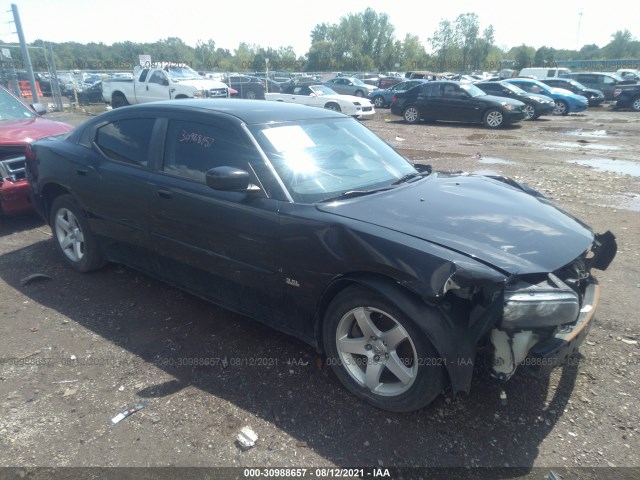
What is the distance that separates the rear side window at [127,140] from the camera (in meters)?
3.88

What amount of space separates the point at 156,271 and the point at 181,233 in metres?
0.60

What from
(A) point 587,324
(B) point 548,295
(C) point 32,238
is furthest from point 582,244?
(C) point 32,238

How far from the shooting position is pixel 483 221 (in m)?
2.82

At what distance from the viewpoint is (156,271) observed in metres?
3.91

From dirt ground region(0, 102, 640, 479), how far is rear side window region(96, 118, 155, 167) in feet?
4.09

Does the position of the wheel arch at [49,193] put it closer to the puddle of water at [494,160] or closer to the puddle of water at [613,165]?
the puddle of water at [494,160]

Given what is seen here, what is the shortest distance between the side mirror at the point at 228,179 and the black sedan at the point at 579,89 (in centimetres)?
2535

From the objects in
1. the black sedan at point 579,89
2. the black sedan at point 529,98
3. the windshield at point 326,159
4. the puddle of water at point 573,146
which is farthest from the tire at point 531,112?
the windshield at point 326,159

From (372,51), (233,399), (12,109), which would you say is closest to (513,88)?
(12,109)

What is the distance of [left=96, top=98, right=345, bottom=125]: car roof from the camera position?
11.6 feet

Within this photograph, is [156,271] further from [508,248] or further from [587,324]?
[587,324]

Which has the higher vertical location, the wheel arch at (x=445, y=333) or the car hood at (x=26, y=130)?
the car hood at (x=26, y=130)

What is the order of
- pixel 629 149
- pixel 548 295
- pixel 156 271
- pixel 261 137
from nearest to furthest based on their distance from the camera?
pixel 548 295 < pixel 261 137 < pixel 156 271 < pixel 629 149

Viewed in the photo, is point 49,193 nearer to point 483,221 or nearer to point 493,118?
point 483,221
